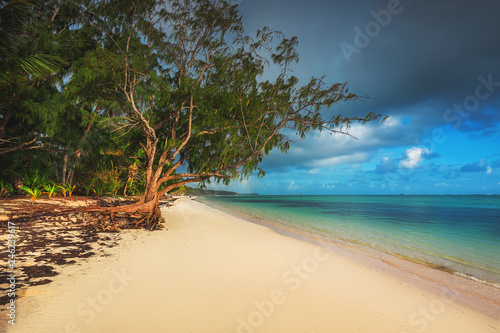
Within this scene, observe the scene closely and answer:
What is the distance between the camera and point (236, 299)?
11.4ft

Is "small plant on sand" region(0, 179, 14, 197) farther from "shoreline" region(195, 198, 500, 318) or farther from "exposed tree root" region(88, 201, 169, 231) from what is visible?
"shoreline" region(195, 198, 500, 318)

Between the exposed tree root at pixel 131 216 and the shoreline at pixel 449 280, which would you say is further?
the exposed tree root at pixel 131 216

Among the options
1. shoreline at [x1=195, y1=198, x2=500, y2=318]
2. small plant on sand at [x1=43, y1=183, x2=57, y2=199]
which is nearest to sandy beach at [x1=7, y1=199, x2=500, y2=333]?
shoreline at [x1=195, y1=198, x2=500, y2=318]

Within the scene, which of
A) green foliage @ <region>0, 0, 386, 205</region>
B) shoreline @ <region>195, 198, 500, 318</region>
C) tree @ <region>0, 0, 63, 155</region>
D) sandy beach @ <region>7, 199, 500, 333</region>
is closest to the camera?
sandy beach @ <region>7, 199, 500, 333</region>

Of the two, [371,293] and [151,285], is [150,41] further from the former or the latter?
[371,293]

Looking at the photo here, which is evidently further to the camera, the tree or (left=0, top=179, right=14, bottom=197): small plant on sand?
(left=0, top=179, right=14, bottom=197): small plant on sand

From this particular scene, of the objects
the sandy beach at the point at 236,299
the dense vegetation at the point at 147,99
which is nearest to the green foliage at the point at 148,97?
the dense vegetation at the point at 147,99

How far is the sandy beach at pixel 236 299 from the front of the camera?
9.17 feet

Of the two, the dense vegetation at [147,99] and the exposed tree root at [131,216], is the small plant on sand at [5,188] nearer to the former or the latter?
the dense vegetation at [147,99]

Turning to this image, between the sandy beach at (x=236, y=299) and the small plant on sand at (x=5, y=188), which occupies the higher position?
the small plant on sand at (x=5, y=188)

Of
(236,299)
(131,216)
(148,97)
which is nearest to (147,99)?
(148,97)

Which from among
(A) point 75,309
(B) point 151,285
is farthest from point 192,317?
(A) point 75,309

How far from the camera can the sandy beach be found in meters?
2.79

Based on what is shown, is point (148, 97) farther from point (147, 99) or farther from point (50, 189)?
point (50, 189)
